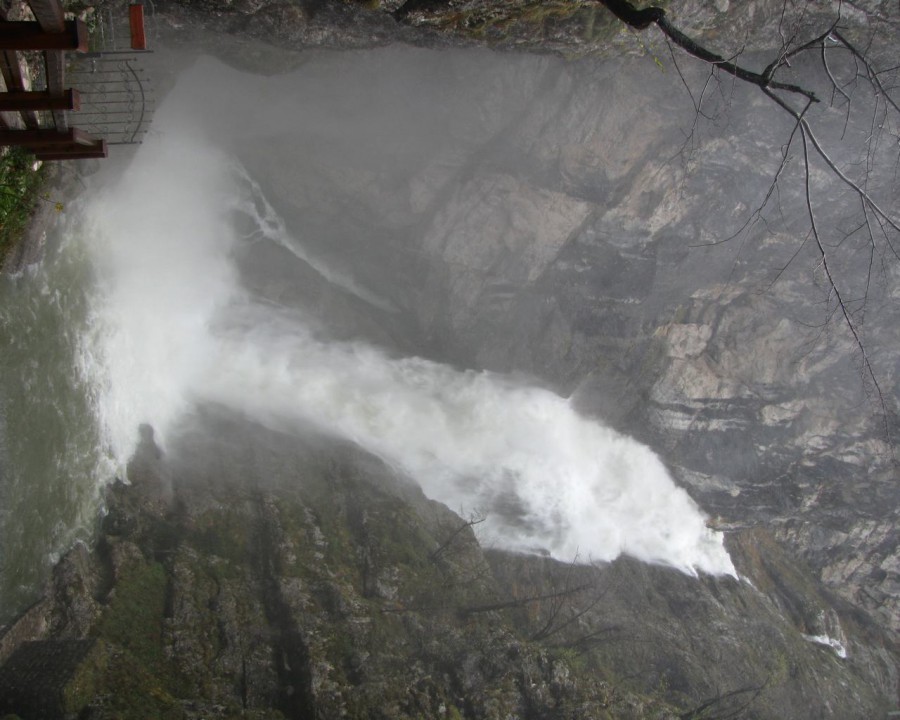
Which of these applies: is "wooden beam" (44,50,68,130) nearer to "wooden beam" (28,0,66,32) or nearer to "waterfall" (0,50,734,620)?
"wooden beam" (28,0,66,32)

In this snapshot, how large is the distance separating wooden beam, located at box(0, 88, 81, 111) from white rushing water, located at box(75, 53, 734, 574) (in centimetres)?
813

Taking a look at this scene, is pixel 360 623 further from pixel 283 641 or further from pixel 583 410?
pixel 583 410

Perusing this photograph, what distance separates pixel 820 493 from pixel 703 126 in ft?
36.4

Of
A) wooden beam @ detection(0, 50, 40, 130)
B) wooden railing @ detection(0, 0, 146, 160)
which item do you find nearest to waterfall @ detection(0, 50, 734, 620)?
wooden railing @ detection(0, 0, 146, 160)

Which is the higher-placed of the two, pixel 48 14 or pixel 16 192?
pixel 48 14

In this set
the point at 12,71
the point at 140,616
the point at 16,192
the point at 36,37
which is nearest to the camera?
the point at 36,37

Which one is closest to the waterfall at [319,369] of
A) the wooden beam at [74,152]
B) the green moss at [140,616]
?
the green moss at [140,616]

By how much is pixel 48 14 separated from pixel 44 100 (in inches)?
52.7

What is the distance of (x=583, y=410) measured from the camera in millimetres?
18641

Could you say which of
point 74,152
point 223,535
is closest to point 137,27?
point 74,152

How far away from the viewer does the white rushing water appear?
48.2ft

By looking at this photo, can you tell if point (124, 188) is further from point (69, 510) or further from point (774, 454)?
point (774, 454)

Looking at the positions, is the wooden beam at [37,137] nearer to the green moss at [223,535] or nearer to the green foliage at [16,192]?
the green foliage at [16,192]

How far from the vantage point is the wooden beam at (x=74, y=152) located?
6781mm
